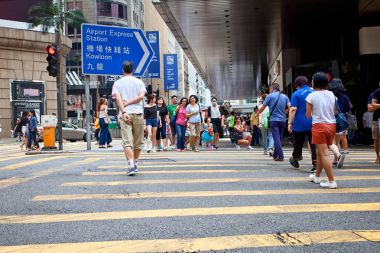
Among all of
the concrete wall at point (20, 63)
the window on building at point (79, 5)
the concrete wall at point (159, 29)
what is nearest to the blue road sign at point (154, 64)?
the concrete wall at point (20, 63)

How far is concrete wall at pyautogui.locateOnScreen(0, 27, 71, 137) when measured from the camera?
39.3m

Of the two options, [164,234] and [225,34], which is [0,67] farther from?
[164,234]

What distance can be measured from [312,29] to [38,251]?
68.8 feet

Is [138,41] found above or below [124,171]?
above

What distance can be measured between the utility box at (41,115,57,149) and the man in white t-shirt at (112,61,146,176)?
8.49 m

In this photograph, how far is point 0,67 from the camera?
129 feet

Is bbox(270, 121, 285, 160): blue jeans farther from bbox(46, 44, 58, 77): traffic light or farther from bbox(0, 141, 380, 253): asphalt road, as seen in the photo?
bbox(46, 44, 58, 77): traffic light

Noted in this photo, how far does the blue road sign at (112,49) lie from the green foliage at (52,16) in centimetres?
2781

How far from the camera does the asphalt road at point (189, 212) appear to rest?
149 inches

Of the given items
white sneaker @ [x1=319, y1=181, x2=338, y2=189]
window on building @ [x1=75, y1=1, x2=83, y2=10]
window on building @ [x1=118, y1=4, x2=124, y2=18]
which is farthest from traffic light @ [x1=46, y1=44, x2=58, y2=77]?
window on building @ [x1=118, y1=4, x2=124, y2=18]

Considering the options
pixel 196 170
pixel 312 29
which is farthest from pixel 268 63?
pixel 196 170

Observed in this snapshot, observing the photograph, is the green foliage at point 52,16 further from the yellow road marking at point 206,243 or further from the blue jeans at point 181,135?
the yellow road marking at point 206,243

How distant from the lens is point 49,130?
52.5ft

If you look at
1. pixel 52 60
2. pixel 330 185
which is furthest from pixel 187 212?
pixel 52 60
